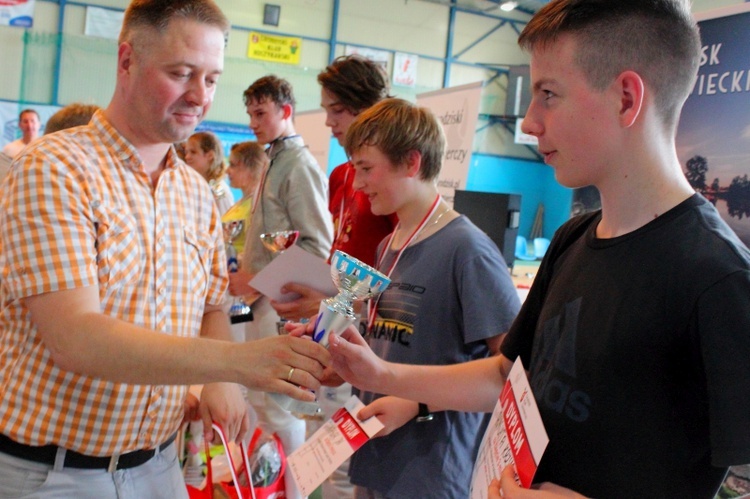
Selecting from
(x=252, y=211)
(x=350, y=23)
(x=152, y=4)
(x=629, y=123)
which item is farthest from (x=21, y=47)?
(x=629, y=123)

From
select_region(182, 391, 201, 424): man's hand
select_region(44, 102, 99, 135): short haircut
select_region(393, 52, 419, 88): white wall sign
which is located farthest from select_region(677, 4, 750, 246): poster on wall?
select_region(393, 52, 419, 88): white wall sign

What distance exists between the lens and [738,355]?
839mm

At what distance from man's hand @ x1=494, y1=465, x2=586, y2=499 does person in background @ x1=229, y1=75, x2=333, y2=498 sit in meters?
2.21

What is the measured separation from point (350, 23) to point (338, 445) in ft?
43.3

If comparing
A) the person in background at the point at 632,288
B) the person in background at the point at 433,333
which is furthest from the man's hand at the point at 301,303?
the person in background at the point at 632,288

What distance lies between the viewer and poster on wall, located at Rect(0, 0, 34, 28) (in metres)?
10.9

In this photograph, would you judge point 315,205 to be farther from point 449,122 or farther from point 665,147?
point 665,147

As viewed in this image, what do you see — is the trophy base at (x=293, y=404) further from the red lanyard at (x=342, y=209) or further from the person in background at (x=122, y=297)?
the red lanyard at (x=342, y=209)

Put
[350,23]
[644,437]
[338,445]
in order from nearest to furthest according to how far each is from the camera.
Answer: [644,437]
[338,445]
[350,23]

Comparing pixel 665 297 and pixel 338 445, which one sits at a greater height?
pixel 665 297

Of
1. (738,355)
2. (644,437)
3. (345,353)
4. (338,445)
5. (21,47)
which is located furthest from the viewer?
A: (21,47)

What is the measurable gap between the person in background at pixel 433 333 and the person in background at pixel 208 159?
10.7ft

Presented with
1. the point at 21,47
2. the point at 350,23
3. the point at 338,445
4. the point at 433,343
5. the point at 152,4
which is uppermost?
the point at 350,23

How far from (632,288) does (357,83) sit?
6.27ft
